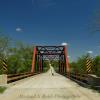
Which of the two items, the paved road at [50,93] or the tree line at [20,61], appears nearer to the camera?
the paved road at [50,93]

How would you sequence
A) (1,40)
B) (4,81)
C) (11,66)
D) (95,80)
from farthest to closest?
(11,66), (1,40), (4,81), (95,80)

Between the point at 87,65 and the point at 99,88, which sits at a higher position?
the point at 87,65

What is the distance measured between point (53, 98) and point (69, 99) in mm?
729

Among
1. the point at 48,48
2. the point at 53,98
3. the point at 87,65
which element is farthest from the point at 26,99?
the point at 48,48

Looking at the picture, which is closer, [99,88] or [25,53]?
[99,88]

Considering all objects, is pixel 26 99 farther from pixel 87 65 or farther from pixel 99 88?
→ pixel 87 65

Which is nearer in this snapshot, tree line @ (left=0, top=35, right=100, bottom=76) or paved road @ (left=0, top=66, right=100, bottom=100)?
paved road @ (left=0, top=66, right=100, bottom=100)

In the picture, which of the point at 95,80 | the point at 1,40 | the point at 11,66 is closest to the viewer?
the point at 95,80

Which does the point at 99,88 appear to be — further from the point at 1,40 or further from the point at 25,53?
the point at 25,53

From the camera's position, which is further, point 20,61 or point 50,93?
point 20,61

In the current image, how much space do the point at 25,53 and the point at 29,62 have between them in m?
4.34

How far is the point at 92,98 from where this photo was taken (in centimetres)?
1034

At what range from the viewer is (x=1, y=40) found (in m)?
52.8

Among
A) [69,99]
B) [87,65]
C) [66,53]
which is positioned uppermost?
[66,53]
